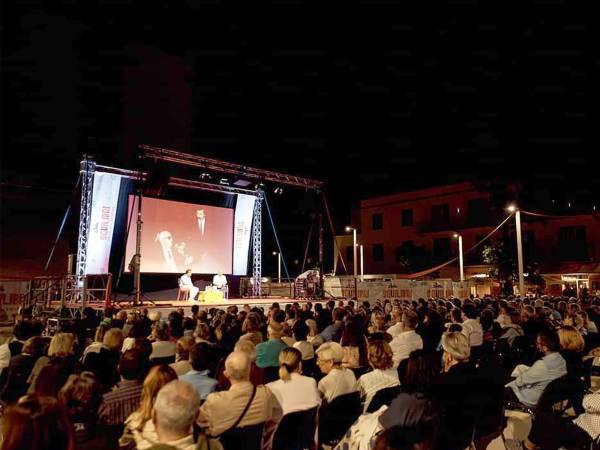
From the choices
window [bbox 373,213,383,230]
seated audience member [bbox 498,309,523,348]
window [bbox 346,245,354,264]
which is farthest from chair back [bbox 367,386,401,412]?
window [bbox 346,245,354,264]

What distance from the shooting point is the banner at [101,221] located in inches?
599

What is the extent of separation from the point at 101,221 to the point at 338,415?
46.7ft

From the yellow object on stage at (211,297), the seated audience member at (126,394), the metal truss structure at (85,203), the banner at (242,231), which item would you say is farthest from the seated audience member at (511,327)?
the banner at (242,231)

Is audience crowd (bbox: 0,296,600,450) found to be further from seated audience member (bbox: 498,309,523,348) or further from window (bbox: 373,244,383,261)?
window (bbox: 373,244,383,261)

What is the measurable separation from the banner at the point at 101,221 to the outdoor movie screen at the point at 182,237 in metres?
0.83

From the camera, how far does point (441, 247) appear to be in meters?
33.6

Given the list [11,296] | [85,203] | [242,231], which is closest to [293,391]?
[11,296]

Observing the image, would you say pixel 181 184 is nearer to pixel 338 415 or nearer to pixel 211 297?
pixel 211 297

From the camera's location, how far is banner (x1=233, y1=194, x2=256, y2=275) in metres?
20.2

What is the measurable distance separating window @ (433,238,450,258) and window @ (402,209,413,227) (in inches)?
112

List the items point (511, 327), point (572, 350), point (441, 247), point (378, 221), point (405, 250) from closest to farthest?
point (572, 350), point (511, 327), point (441, 247), point (405, 250), point (378, 221)

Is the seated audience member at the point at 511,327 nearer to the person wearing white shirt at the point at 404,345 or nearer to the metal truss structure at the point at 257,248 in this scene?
the person wearing white shirt at the point at 404,345

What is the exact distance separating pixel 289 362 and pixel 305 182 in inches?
599

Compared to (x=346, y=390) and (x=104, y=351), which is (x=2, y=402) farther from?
(x=346, y=390)
